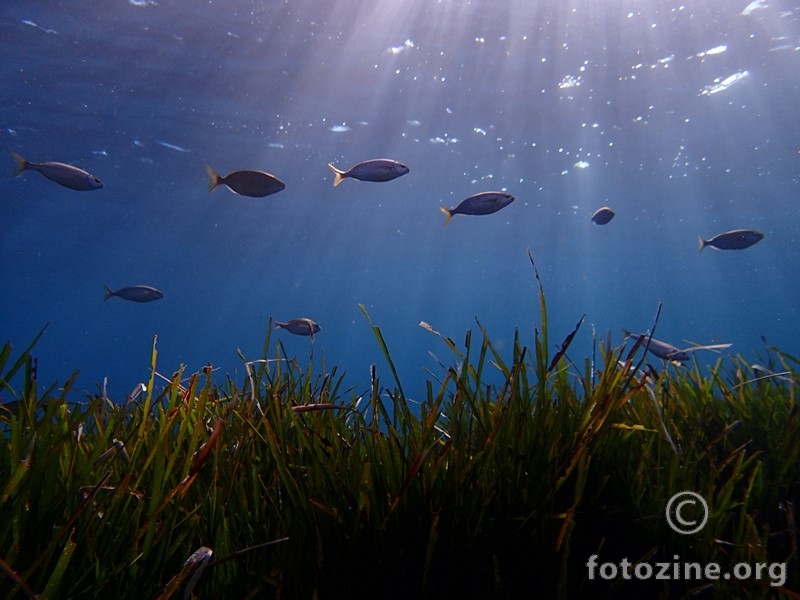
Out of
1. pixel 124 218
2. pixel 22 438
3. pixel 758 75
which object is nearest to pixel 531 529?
pixel 22 438

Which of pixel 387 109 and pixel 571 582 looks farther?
pixel 387 109

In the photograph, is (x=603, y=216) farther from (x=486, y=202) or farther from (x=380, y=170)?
(x=380, y=170)

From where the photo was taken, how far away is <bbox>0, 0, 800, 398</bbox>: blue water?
46.7 feet

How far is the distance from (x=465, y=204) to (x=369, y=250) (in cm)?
3397

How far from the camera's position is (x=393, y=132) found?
2092 cm

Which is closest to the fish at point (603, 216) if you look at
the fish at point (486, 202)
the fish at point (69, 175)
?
the fish at point (486, 202)

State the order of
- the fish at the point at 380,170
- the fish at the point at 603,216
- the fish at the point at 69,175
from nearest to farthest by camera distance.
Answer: the fish at the point at 380,170 < the fish at the point at 69,175 < the fish at the point at 603,216

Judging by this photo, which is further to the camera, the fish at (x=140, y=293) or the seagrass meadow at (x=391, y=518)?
the fish at (x=140, y=293)

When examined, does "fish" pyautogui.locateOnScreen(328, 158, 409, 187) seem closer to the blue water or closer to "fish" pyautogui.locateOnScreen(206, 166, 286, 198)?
"fish" pyautogui.locateOnScreen(206, 166, 286, 198)

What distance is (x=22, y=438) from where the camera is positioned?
1655 millimetres

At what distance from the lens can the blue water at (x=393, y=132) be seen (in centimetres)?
1423

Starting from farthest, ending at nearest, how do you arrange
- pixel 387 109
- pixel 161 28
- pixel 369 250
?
pixel 369 250 < pixel 387 109 < pixel 161 28

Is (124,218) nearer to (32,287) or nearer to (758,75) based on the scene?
(32,287)

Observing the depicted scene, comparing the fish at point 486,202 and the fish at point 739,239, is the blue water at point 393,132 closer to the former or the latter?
the fish at point 486,202
